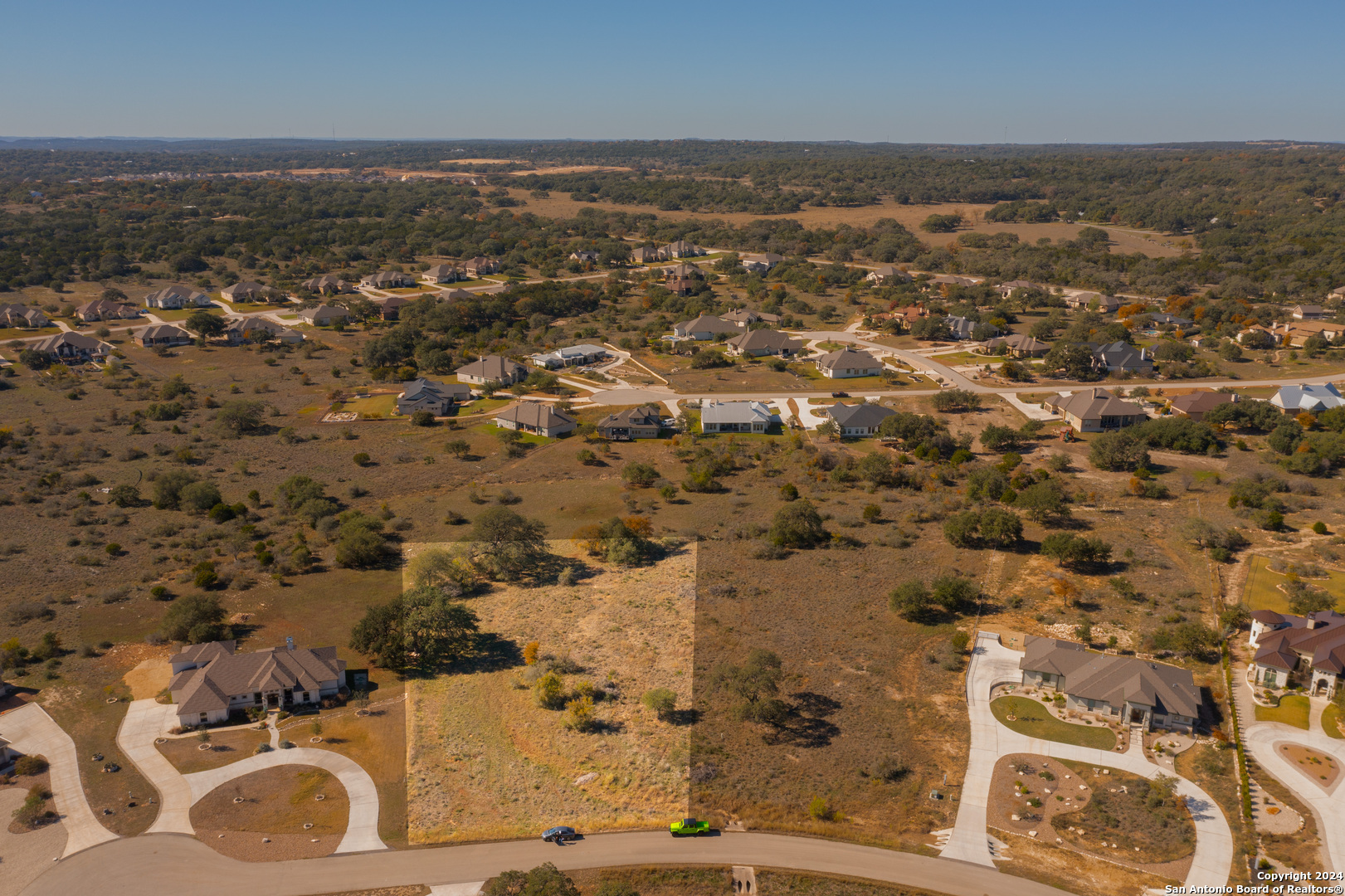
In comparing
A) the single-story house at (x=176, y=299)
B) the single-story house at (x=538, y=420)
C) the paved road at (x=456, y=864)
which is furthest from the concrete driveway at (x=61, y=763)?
the single-story house at (x=176, y=299)

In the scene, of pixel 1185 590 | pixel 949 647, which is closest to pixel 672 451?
pixel 949 647

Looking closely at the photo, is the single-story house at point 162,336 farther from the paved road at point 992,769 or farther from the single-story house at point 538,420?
the paved road at point 992,769

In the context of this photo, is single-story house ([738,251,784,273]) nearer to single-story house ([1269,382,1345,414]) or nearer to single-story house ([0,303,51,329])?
single-story house ([1269,382,1345,414])

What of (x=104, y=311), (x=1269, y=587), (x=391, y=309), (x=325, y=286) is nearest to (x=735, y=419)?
(x=1269, y=587)

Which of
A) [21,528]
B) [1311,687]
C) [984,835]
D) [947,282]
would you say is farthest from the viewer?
[947,282]

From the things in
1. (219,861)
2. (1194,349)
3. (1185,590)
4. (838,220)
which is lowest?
(219,861)

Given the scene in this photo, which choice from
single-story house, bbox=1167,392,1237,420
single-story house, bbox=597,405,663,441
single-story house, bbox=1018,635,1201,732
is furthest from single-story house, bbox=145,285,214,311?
single-story house, bbox=1167,392,1237,420

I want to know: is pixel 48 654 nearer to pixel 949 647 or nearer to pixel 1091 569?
pixel 949 647

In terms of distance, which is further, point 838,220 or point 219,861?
point 838,220

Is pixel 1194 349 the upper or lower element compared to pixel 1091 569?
upper
